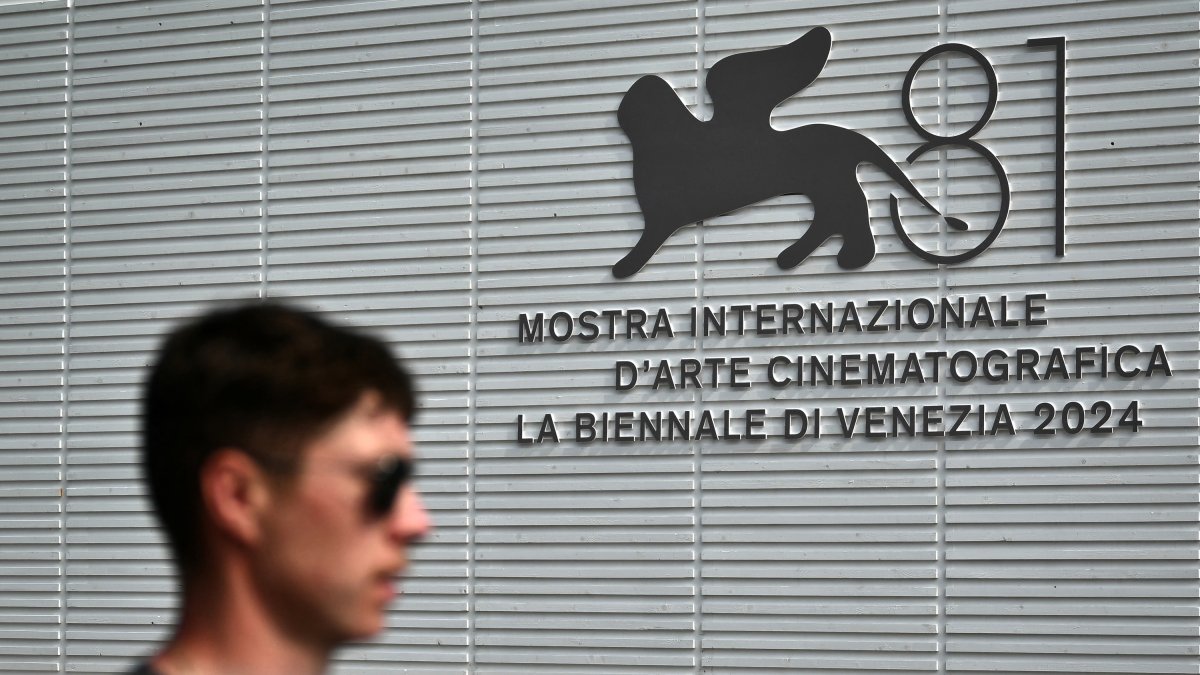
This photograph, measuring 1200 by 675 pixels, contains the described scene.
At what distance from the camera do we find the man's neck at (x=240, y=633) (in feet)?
5.23

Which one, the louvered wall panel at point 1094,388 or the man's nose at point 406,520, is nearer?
the man's nose at point 406,520

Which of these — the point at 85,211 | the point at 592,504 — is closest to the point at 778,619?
the point at 592,504

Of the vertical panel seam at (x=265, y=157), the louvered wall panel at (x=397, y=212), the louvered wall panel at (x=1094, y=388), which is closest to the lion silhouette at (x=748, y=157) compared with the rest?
the louvered wall panel at (x=1094, y=388)

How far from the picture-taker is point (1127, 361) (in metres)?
8.30

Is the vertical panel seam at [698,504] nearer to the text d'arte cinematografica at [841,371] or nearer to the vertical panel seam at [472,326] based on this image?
the text d'arte cinematografica at [841,371]

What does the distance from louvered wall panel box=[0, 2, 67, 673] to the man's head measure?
30.1 ft

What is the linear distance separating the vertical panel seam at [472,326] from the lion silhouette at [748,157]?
0.85m

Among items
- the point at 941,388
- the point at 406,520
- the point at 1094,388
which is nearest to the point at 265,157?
the point at 941,388

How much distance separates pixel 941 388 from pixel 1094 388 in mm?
750

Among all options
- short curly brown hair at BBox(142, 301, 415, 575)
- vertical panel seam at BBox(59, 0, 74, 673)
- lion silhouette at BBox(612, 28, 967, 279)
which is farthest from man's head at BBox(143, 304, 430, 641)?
vertical panel seam at BBox(59, 0, 74, 673)

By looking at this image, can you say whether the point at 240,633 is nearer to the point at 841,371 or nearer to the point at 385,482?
the point at 385,482

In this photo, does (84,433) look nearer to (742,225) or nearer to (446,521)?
(446,521)

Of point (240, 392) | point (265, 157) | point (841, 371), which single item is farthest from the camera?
point (265, 157)

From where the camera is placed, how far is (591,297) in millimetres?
9266
